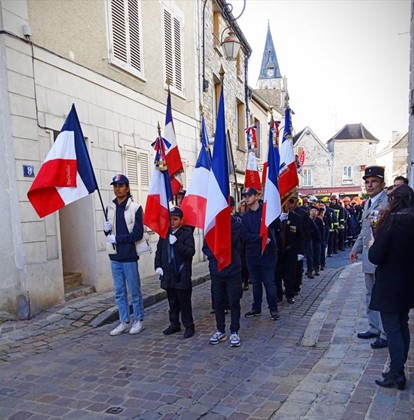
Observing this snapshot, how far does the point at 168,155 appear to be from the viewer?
19.3ft

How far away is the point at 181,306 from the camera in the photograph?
205 inches

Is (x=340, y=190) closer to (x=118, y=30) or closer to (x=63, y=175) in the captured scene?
(x=118, y=30)

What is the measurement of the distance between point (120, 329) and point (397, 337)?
3.58 meters

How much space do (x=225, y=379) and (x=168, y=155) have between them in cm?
340

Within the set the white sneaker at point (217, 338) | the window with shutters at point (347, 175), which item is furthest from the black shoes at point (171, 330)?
the window with shutters at point (347, 175)

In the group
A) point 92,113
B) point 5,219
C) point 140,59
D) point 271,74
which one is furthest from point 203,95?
point 271,74

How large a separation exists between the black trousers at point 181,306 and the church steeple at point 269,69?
58.9 meters

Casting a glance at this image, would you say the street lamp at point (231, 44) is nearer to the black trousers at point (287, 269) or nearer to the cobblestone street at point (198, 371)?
the black trousers at point (287, 269)

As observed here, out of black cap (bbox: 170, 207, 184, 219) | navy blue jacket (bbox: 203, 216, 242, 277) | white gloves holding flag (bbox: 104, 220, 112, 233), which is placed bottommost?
navy blue jacket (bbox: 203, 216, 242, 277)

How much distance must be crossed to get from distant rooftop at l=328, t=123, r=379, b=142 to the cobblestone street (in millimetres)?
46502

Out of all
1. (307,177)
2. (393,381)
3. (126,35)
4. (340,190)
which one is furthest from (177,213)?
(307,177)

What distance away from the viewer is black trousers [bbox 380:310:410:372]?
3.35 metres

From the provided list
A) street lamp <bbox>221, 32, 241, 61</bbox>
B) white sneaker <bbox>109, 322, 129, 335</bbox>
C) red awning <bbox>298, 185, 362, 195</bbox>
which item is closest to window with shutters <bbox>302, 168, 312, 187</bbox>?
red awning <bbox>298, 185, 362, 195</bbox>

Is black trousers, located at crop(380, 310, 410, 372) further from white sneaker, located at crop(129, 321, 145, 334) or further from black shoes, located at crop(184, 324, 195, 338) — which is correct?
white sneaker, located at crop(129, 321, 145, 334)
